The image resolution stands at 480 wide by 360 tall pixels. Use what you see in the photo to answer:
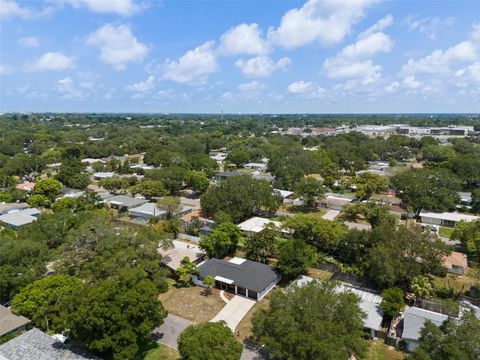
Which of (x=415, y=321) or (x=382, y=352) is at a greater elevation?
(x=415, y=321)

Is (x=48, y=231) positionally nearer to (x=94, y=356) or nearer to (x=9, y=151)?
(x=94, y=356)

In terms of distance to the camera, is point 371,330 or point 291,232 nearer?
point 371,330

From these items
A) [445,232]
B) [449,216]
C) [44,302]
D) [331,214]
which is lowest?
[445,232]

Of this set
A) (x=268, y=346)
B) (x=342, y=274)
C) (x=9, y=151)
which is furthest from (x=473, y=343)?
(x=9, y=151)

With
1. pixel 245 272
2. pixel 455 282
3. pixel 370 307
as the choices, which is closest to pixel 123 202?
pixel 245 272

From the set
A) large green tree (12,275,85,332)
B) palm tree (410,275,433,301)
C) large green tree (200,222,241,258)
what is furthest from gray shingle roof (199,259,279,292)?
large green tree (12,275,85,332)

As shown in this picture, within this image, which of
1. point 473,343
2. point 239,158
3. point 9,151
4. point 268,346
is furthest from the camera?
point 9,151

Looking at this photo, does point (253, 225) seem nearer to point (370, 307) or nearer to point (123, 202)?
point (370, 307)
